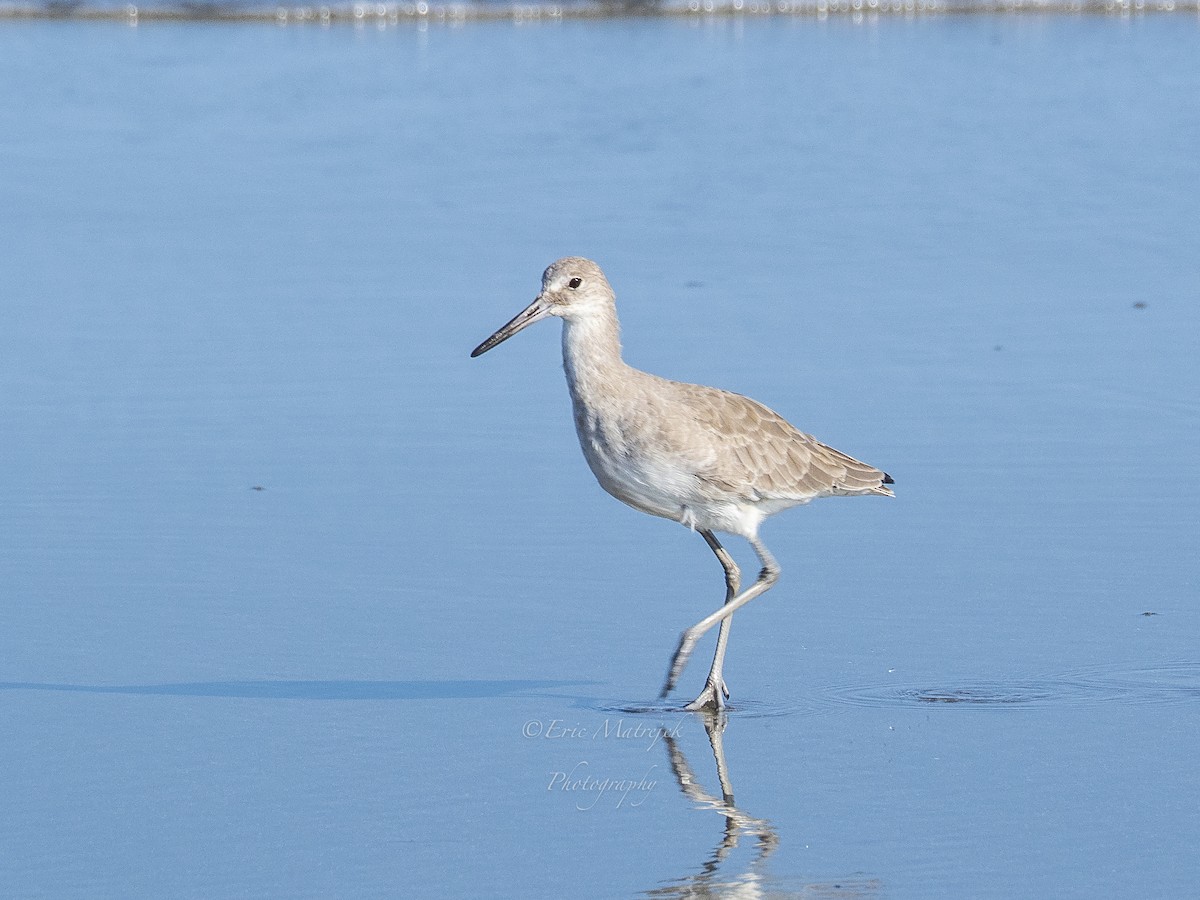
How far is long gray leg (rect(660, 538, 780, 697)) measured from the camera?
484 cm

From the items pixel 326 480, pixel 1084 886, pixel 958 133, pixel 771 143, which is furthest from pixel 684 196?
pixel 1084 886

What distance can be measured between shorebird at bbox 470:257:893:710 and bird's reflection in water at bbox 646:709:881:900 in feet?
1.94

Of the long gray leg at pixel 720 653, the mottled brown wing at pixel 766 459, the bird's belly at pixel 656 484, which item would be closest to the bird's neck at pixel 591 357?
→ the bird's belly at pixel 656 484

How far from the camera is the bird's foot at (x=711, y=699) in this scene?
4.87 meters

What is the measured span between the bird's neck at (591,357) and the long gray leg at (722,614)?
0.57 metres

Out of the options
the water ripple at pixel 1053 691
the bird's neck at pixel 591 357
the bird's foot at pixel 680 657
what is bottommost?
the water ripple at pixel 1053 691

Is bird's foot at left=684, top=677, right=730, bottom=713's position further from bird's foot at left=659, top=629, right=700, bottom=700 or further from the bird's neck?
the bird's neck

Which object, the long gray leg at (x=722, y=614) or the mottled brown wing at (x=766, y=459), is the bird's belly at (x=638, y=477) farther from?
the long gray leg at (x=722, y=614)

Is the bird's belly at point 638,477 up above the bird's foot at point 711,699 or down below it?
above

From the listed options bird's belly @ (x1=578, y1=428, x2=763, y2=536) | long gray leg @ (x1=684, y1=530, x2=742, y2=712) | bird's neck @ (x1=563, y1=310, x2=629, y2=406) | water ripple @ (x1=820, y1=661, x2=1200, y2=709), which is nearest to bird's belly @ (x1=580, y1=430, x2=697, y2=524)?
bird's belly @ (x1=578, y1=428, x2=763, y2=536)

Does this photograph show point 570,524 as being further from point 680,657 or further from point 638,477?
point 680,657

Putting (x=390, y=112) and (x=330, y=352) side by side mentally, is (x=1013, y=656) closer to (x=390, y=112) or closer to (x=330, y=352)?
(x=330, y=352)

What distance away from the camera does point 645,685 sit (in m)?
4.99

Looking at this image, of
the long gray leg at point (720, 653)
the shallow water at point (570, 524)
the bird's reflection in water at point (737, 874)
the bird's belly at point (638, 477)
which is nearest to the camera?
the bird's reflection in water at point (737, 874)
